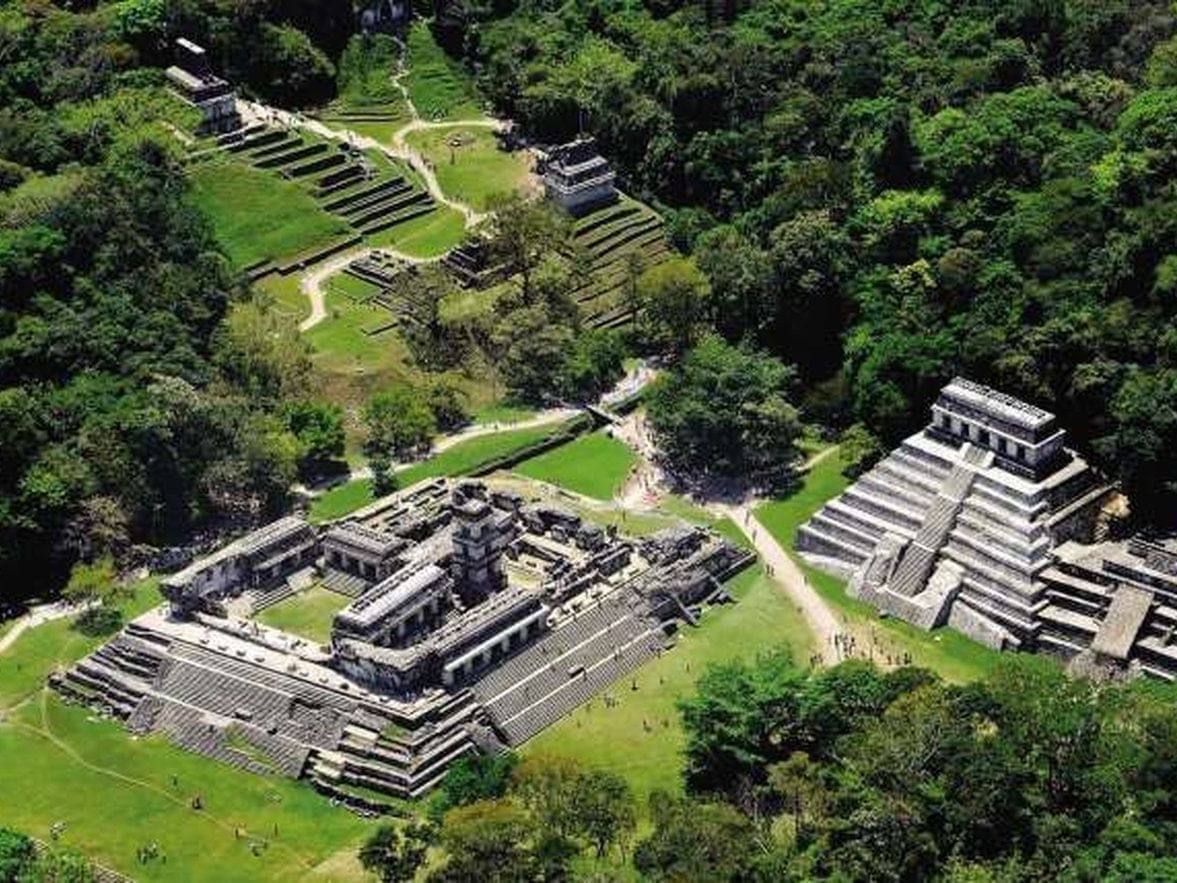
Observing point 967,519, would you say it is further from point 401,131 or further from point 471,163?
point 401,131

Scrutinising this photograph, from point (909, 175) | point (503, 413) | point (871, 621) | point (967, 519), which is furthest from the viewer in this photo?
point (909, 175)

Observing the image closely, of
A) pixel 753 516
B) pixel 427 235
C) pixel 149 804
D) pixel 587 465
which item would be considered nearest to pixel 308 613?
pixel 149 804

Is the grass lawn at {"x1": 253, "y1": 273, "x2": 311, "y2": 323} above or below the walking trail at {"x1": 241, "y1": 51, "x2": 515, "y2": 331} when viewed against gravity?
below

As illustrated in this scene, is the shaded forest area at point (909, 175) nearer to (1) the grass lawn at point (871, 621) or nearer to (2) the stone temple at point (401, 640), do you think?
(1) the grass lawn at point (871, 621)

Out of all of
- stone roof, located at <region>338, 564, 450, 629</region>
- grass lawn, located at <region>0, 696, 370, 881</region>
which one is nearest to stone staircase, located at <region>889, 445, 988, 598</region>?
stone roof, located at <region>338, 564, 450, 629</region>

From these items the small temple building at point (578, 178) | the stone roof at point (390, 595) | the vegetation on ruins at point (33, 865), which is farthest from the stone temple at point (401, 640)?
the small temple building at point (578, 178)

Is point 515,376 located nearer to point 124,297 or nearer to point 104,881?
point 124,297

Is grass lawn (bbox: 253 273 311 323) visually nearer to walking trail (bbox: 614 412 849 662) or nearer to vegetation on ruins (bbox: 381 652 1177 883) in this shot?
walking trail (bbox: 614 412 849 662)
